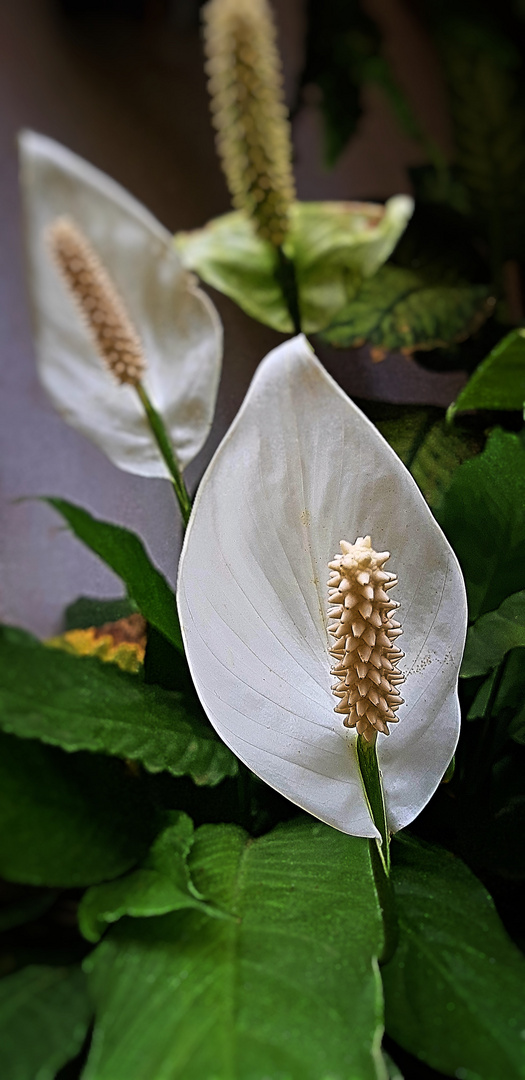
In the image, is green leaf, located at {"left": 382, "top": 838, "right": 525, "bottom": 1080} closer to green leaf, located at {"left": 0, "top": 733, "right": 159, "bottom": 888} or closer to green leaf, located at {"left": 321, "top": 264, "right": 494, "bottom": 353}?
green leaf, located at {"left": 0, "top": 733, "right": 159, "bottom": 888}

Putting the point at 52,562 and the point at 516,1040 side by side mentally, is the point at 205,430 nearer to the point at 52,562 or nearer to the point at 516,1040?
the point at 52,562

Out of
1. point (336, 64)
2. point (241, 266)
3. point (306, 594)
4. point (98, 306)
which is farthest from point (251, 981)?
point (336, 64)

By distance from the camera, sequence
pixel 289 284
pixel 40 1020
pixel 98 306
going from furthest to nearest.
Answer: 1. pixel 289 284
2. pixel 98 306
3. pixel 40 1020

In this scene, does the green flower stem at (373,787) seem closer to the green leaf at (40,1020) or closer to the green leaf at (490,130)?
the green leaf at (40,1020)

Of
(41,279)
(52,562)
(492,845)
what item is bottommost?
(492,845)

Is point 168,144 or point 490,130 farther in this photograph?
point 490,130

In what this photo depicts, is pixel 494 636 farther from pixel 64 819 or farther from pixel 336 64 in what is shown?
pixel 336 64

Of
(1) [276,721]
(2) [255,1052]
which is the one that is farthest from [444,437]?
(2) [255,1052]
